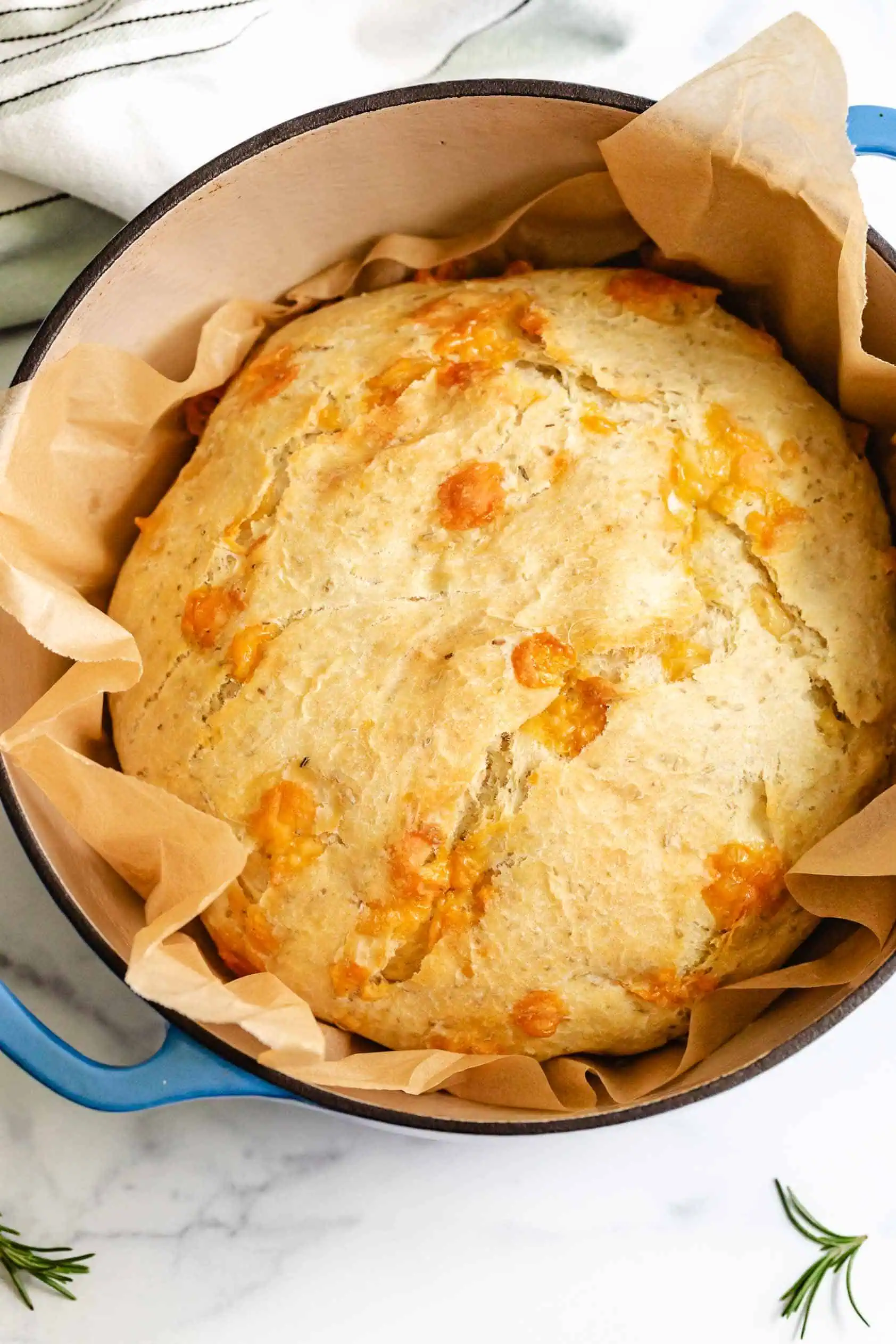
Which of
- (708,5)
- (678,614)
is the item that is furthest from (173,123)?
(678,614)

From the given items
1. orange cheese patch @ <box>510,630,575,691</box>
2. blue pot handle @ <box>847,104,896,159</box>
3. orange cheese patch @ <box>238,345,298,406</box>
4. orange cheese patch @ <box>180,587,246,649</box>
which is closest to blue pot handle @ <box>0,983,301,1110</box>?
orange cheese patch @ <box>180,587,246,649</box>

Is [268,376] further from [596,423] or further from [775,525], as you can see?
[775,525]

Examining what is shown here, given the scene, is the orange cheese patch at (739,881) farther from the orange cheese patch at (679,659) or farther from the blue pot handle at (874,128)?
the blue pot handle at (874,128)

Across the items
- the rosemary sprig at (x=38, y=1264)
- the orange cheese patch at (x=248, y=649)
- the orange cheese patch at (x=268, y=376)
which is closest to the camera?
the orange cheese patch at (x=248, y=649)

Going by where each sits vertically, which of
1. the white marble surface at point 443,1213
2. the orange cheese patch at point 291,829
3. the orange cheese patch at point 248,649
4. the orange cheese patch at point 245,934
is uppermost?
the orange cheese patch at point 248,649

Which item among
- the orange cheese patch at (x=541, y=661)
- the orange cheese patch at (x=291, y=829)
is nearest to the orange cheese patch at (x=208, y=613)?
the orange cheese patch at (x=291, y=829)

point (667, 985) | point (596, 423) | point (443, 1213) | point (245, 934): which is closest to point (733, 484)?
point (596, 423)
